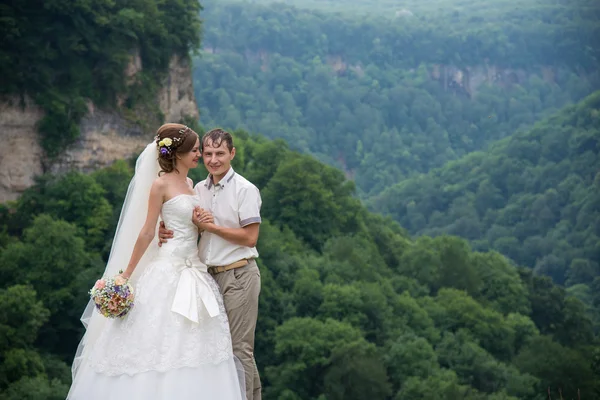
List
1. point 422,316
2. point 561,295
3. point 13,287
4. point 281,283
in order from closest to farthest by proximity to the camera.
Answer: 1. point 13,287
2. point 281,283
3. point 422,316
4. point 561,295

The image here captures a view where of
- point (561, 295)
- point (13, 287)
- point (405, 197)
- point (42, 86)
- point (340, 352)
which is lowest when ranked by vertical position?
point (405, 197)

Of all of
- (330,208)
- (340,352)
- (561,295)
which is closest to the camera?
(340,352)

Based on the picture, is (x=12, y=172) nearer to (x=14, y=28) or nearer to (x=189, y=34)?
(x=14, y=28)

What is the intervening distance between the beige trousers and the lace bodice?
396 millimetres

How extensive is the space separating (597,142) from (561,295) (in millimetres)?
76188

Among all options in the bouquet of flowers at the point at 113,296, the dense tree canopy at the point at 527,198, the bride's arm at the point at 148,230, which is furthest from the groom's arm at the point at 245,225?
the dense tree canopy at the point at 527,198

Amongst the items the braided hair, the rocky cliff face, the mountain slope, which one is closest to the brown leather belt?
the braided hair

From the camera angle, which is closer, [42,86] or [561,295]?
[42,86]

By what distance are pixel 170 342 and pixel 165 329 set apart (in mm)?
113

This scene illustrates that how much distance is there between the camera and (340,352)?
176 ft

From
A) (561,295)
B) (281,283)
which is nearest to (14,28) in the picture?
(281,283)

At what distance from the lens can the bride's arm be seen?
1066 cm

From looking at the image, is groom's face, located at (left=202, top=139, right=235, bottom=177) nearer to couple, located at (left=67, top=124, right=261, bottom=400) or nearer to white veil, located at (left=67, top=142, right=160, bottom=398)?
couple, located at (left=67, top=124, right=261, bottom=400)

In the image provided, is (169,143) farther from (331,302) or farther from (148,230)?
(331,302)
